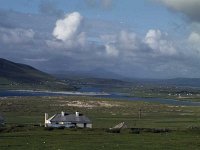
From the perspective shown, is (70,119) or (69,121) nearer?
(69,121)

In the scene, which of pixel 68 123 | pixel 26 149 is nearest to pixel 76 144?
pixel 26 149

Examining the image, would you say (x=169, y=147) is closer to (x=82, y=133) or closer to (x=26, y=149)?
(x=26, y=149)

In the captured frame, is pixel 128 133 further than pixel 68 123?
No

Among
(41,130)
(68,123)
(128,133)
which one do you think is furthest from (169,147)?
(68,123)

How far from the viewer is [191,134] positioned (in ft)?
215

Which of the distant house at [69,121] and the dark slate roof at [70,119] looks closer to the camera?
the distant house at [69,121]

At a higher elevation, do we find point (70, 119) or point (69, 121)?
point (70, 119)

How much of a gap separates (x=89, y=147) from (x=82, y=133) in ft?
61.8

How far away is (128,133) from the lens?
65938 mm

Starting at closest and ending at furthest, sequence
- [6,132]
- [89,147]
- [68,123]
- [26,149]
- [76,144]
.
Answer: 1. [26,149]
2. [89,147]
3. [76,144]
4. [6,132]
5. [68,123]

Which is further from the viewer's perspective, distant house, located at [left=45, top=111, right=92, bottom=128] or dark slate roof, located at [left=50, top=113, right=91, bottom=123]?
dark slate roof, located at [left=50, top=113, right=91, bottom=123]

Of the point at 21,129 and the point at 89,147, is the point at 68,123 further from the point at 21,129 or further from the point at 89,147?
the point at 89,147

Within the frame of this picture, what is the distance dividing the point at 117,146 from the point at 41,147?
7.75 metres

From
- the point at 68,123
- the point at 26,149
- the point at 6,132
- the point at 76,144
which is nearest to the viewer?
the point at 26,149
